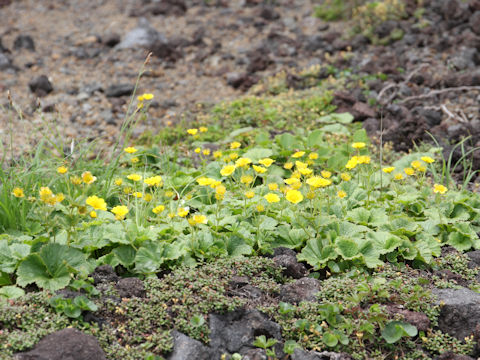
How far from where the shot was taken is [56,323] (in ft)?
8.11

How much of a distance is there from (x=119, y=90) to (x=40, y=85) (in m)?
0.97

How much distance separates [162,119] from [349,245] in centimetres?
353

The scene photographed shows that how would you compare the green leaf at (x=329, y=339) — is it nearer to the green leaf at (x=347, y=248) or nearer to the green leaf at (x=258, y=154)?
the green leaf at (x=347, y=248)

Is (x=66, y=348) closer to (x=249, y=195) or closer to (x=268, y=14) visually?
(x=249, y=195)

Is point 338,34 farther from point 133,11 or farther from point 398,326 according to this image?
point 398,326

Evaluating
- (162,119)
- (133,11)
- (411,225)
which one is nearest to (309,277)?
(411,225)

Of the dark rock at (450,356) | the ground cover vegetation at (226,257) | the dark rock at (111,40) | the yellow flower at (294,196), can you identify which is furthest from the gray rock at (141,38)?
the dark rock at (450,356)

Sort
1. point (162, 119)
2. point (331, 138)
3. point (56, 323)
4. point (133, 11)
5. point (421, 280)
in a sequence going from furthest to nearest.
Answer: point (133, 11) < point (162, 119) < point (331, 138) < point (421, 280) < point (56, 323)

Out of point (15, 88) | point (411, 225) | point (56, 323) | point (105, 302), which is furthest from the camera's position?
point (15, 88)

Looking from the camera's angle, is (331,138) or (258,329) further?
(331,138)

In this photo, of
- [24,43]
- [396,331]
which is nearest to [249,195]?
[396,331]

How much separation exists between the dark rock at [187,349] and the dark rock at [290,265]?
69 centimetres

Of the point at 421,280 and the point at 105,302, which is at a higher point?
the point at 105,302

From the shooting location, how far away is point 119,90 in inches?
255
